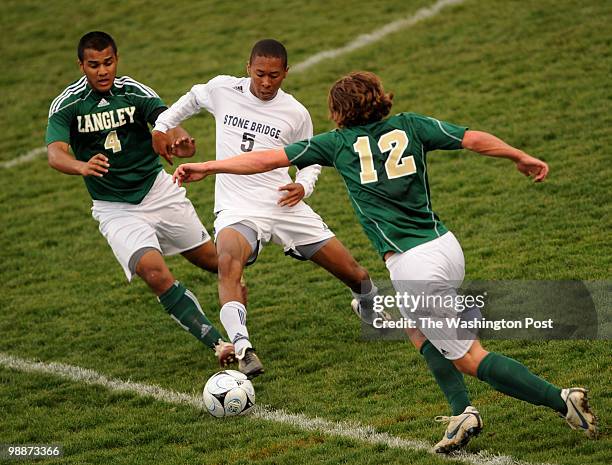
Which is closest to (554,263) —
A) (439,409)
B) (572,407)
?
(439,409)

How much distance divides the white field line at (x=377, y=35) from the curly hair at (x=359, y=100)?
424 inches

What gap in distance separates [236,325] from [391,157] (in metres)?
2.07

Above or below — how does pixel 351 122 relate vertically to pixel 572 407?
above

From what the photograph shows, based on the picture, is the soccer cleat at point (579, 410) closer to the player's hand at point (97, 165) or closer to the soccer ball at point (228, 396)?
the soccer ball at point (228, 396)

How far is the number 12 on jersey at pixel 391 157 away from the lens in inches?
234

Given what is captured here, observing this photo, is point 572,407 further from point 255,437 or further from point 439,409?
point 255,437

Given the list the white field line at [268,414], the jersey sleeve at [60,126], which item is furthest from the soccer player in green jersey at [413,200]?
the jersey sleeve at [60,126]

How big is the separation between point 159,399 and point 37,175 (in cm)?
742

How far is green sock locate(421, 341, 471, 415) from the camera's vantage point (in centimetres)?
608

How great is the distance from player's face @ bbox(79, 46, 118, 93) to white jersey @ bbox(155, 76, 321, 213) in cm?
56

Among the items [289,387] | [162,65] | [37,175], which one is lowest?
[289,387]

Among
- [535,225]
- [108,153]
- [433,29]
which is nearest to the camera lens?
[108,153]

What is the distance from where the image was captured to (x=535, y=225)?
10.3m

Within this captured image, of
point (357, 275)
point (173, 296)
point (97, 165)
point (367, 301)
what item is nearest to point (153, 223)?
point (173, 296)
